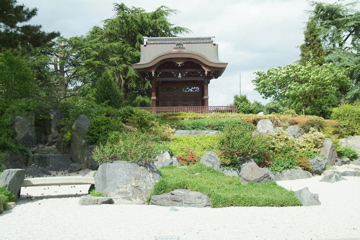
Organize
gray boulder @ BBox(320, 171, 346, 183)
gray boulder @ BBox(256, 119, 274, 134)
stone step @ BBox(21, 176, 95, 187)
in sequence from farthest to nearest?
gray boulder @ BBox(256, 119, 274, 134) → gray boulder @ BBox(320, 171, 346, 183) → stone step @ BBox(21, 176, 95, 187)

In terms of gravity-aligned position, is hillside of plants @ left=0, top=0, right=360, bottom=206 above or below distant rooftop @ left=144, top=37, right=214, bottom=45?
below

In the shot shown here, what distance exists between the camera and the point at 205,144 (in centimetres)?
1302

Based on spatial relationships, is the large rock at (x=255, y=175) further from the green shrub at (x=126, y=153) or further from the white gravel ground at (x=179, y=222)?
the green shrub at (x=126, y=153)

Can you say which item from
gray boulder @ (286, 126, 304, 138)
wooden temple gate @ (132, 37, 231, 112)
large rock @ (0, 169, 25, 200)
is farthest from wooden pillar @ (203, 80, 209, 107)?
large rock @ (0, 169, 25, 200)

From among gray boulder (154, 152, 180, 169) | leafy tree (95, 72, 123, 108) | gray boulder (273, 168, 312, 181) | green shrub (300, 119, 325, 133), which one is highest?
leafy tree (95, 72, 123, 108)

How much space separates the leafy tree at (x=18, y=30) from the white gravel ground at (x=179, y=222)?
354 inches

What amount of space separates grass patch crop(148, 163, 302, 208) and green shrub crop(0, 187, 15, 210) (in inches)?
119

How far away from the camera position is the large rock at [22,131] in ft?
41.5

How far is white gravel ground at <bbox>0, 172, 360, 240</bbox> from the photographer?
15.3 feet

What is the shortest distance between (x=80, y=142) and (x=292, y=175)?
8188 millimetres

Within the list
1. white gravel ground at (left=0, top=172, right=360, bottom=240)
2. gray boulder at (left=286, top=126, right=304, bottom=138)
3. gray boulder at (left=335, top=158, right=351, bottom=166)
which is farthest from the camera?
gray boulder at (left=286, top=126, right=304, bottom=138)

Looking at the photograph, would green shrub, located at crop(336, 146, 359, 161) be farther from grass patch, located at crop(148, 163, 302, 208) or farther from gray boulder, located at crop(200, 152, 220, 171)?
grass patch, located at crop(148, 163, 302, 208)

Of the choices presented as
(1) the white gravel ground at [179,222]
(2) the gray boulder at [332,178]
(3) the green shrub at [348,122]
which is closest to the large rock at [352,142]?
(3) the green shrub at [348,122]

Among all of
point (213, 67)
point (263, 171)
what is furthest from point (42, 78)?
point (263, 171)
